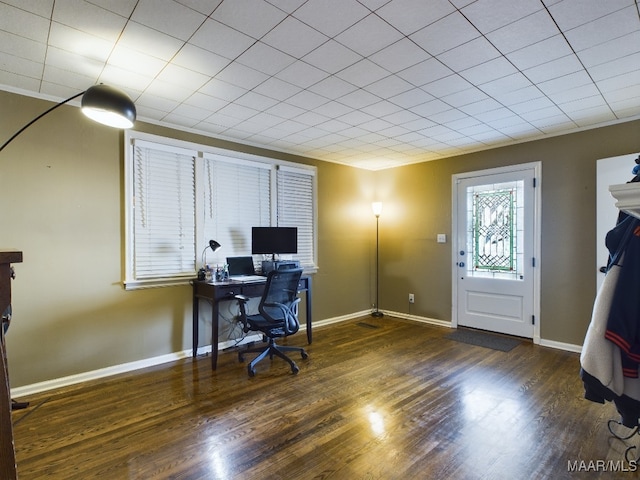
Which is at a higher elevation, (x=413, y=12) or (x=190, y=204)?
(x=413, y=12)

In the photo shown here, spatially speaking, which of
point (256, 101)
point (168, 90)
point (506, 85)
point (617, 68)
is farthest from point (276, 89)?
point (617, 68)

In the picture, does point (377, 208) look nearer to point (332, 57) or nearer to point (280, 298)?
point (280, 298)

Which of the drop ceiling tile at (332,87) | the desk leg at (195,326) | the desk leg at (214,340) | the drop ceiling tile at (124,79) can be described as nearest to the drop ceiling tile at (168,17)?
the drop ceiling tile at (124,79)

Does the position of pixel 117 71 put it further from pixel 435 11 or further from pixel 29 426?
pixel 29 426

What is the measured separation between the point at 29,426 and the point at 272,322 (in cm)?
189

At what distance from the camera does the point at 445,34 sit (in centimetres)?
202

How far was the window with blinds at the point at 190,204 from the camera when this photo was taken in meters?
3.39

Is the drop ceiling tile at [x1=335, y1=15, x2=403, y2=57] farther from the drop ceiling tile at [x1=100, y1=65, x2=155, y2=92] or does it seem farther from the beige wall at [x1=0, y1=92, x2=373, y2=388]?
the beige wall at [x1=0, y1=92, x2=373, y2=388]

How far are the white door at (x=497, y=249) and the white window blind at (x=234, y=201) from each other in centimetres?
273

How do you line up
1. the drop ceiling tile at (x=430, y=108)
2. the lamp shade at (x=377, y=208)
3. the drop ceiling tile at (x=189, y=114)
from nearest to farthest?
1. the drop ceiling tile at (x=430, y=108)
2. the drop ceiling tile at (x=189, y=114)
3. the lamp shade at (x=377, y=208)

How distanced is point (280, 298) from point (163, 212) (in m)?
1.55

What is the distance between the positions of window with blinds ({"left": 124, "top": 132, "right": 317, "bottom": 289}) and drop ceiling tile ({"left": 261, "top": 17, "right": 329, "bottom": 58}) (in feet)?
6.51

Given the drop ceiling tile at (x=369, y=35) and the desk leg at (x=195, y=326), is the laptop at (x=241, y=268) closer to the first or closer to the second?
the desk leg at (x=195, y=326)

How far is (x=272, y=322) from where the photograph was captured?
328cm
